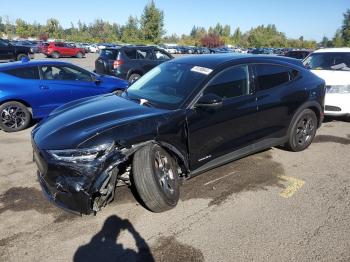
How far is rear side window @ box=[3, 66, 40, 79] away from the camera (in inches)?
288

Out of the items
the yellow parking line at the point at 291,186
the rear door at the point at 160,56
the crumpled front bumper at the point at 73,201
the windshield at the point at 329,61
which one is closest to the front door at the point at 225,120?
the yellow parking line at the point at 291,186

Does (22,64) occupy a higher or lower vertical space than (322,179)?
higher

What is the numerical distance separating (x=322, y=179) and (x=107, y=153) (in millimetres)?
3098

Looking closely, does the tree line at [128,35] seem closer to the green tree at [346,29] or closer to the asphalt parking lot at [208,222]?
the green tree at [346,29]

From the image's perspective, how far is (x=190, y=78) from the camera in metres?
4.50

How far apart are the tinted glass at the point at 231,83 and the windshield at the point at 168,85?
0.17 meters

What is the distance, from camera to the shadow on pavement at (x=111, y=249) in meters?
3.15

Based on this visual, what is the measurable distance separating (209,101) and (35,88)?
4.75 m

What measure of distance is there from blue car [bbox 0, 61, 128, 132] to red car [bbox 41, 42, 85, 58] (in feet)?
91.2

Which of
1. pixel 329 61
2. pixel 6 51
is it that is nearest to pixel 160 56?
pixel 329 61

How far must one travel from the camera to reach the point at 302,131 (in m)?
5.80

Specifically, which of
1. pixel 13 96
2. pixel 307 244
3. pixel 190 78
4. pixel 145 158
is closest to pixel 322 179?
pixel 307 244

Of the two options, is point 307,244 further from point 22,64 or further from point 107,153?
point 22,64

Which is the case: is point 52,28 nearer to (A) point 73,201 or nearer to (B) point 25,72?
(B) point 25,72
